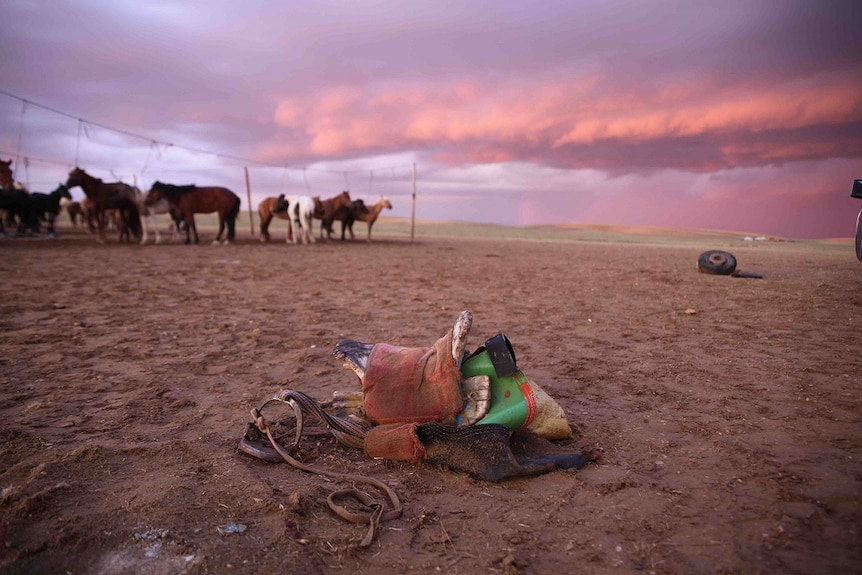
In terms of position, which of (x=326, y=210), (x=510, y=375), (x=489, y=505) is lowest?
(x=489, y=505)

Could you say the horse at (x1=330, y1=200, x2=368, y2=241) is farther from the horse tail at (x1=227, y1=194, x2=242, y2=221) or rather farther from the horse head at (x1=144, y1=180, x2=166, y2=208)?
the horse head at (x1=144, y1=180, x2=166, y2=208)

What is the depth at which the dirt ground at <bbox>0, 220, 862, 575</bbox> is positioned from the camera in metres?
1.93

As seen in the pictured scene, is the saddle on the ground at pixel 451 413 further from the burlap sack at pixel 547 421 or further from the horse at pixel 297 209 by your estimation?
the horse at pixel 297 209

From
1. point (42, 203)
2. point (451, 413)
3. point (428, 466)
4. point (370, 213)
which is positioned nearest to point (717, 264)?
point (451, 413)

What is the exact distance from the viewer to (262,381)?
4.03 m

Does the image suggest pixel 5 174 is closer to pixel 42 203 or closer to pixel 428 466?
pixel 42 203

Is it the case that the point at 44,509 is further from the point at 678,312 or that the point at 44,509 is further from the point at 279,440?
the point at 678,312

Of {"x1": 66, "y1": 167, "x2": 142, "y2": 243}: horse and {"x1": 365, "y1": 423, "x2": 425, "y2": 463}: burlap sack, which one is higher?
{"x1": 66, "y1": 167, "x2": 142, "y2": 243}: horse

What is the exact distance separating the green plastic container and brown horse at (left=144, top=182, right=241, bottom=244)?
17.1 m

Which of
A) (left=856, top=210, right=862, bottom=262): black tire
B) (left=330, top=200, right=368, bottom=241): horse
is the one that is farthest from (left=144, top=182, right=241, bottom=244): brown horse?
(left=856, top=210, right=862, bottom=262): black tire

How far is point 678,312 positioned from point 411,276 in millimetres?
5788

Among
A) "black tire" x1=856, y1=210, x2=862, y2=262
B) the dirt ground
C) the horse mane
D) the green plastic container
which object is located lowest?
the dirt ground

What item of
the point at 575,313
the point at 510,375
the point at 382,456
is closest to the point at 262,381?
the point at 382,456

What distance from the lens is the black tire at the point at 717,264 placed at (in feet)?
36.1
